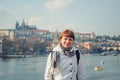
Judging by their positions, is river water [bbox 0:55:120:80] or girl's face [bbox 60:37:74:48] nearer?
girl's face [bbox 60:37:74:48]

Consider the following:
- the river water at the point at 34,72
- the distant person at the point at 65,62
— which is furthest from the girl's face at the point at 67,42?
the river water at the point at 34,72

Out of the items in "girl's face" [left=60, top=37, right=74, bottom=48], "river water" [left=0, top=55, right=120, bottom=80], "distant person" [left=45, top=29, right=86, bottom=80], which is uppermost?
"girl's face" [left=60, top=37, right=74, bottom=48]

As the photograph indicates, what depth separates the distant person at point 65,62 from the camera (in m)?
0.81

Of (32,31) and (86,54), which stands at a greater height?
(32,31)

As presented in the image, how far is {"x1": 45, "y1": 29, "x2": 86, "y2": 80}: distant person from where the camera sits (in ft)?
2.65

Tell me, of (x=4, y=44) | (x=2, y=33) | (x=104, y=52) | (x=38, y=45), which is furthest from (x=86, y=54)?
(x=2, y=33)

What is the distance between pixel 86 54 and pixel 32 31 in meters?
8.54

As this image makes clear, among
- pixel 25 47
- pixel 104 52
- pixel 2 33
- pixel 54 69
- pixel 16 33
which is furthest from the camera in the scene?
pixel 16 33

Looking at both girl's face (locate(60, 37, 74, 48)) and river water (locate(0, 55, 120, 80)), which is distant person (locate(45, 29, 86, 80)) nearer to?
girl's face (locate(60, 37, 74, 48))

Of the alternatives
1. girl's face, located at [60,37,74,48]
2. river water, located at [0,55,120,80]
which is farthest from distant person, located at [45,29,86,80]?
river water, located at [0,55,120,80]

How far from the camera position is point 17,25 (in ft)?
106

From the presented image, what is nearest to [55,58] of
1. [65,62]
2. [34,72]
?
[65,62]

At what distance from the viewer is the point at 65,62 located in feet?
2.68

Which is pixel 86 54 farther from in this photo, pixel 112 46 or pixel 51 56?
pixel 51 56
